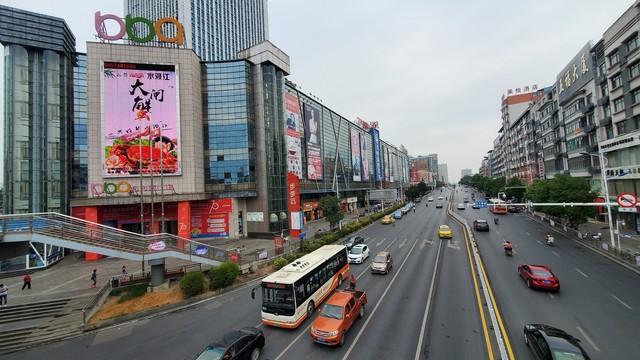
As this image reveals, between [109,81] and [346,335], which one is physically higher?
[109,81]

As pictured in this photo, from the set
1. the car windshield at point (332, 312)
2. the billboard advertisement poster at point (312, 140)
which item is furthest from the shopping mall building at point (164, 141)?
the car windshield at point (332, 312)

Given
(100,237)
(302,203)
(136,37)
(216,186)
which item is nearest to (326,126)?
(302,203)

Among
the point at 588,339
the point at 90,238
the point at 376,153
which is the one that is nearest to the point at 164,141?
the point at 90,238

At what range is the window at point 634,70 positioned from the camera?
117 ft

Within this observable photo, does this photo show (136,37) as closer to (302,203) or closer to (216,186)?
(216,186)

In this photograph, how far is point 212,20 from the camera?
351 feet

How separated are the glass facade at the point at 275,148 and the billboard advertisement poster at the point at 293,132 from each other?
272cm

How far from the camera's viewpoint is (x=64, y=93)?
1527 inches

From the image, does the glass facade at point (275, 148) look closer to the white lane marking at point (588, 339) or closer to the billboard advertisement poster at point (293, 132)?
the billboard advertisement poster at point (293, 132)

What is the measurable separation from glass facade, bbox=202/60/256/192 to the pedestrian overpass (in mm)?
24423

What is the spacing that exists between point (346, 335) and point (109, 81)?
4804 cm

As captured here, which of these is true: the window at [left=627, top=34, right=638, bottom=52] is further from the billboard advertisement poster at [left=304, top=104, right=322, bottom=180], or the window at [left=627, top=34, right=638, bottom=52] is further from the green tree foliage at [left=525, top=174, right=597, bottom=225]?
the billboard advertisement poster at [left=304, top=104, right=322, bottom=180]

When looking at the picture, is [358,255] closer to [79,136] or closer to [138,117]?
[138,117]

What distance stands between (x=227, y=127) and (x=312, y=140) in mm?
26169
